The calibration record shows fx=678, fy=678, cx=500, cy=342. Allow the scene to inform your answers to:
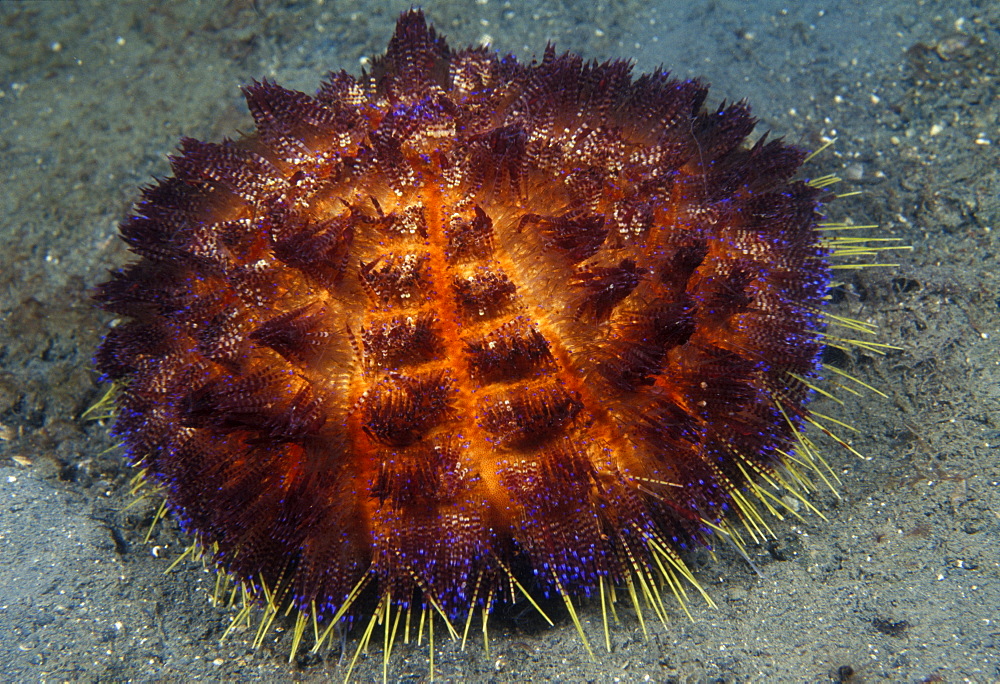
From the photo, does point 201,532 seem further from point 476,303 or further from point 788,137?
point 788,137

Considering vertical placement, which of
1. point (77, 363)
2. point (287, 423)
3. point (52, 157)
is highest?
point (52, 157)

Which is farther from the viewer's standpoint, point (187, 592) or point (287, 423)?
point (187, 592)

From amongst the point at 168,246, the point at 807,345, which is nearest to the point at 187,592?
the point at 168,246

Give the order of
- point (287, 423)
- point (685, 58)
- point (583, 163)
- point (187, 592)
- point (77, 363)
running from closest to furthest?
point (287, 423), point (583, 163), point (187, 592), point (77, 363), point (685, 58)

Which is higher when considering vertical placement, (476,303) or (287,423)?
(476,303)

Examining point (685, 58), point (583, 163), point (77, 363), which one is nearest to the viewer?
point (583, 163)

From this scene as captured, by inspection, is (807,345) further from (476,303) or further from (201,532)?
(201,532)
